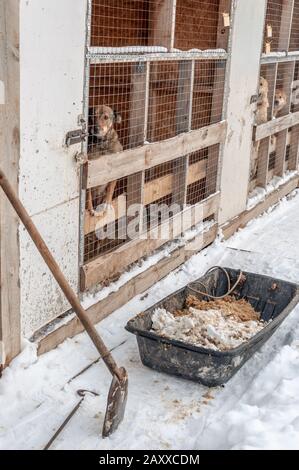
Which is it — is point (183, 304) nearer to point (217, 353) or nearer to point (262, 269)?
point (217, 353)

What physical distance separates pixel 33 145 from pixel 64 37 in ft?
1.78

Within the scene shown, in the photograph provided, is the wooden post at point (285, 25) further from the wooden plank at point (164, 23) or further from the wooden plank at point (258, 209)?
the wooden plank at point (164, 23)

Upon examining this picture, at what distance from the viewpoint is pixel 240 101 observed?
17.8 ft

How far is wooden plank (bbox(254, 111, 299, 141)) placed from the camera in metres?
6.02

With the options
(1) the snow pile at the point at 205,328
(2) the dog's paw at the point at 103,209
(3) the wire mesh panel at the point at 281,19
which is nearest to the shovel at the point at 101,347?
(1) the snow pile at the point at 205,328

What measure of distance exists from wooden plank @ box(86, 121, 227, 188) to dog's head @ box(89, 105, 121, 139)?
349mm

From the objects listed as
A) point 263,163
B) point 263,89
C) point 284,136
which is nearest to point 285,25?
point 263,89

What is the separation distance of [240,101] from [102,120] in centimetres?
161

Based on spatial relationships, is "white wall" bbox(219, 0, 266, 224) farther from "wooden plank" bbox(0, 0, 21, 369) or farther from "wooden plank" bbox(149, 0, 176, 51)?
"wooden plank" bbox(0, 0, 21, 369)

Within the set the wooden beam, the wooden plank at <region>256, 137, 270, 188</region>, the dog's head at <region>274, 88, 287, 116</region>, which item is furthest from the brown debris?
the wooden beam

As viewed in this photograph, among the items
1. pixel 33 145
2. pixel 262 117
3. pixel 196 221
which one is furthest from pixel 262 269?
pixel 33 145

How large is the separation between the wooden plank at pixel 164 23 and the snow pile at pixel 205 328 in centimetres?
167

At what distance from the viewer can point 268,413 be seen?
9.27 ft

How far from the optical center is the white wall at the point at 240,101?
5.11m
